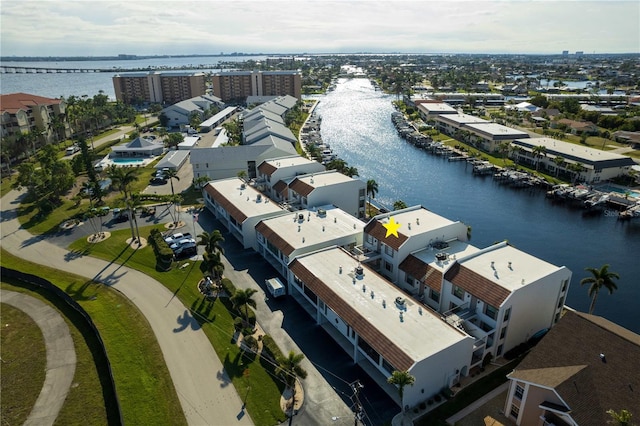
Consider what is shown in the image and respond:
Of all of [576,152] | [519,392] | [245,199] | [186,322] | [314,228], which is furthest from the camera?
[576,152]

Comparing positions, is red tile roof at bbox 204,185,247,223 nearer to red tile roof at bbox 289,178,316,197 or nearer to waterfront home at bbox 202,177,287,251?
waterfront home at bbox 202,177,287,251

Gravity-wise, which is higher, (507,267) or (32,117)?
(32,117)

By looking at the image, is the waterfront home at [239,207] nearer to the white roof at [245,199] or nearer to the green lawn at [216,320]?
the white roof at [245,199]

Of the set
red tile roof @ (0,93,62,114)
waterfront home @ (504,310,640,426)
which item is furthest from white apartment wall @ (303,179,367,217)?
red tile roof @ (0,93,62,114)

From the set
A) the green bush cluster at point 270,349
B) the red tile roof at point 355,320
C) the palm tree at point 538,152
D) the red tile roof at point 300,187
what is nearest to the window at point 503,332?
the red tile roof at point 355,320

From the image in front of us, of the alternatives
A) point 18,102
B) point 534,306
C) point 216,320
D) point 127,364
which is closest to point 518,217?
point 534,306

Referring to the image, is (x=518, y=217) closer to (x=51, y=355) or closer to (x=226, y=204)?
(x=226, y=204)

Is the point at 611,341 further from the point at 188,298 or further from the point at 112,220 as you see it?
the point at 112,220
